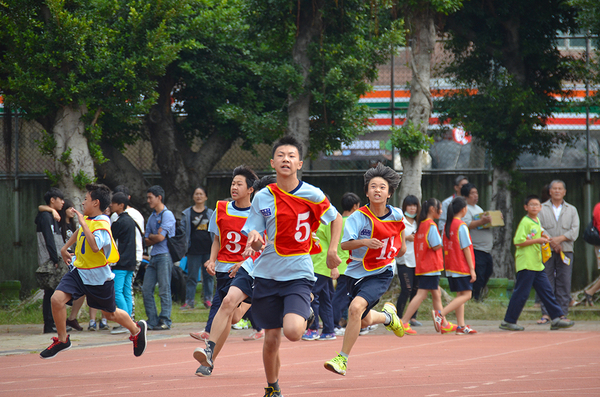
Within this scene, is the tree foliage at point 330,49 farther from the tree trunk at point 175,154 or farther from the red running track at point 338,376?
the red running track at point 338,376

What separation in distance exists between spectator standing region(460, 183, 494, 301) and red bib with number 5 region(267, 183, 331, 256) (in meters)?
7.60

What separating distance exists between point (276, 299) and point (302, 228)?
56 cm

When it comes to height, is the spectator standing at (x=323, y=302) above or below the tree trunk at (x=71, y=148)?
below

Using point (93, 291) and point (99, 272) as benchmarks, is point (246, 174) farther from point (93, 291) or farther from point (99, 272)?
point (93, 291)

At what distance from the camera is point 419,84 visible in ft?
40.6

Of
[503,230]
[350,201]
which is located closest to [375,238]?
[350,201]

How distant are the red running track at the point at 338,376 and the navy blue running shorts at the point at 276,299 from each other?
22.5 inches

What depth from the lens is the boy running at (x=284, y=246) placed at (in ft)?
17.1

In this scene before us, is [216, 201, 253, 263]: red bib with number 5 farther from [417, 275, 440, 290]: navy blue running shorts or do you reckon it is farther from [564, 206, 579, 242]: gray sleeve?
[564, 206, 579, 242]: gray sleeve

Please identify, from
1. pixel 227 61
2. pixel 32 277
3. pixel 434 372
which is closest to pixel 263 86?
pixel 227 61

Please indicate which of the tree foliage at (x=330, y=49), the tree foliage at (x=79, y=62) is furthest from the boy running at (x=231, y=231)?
the tree foliage at (x=330, y=49)

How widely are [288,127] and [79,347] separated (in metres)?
5.77

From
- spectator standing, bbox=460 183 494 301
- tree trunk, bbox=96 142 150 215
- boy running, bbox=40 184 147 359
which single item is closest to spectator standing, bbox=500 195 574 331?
spectator standing, bbox=460 183 494 301

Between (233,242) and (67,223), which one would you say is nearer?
(233,242)
